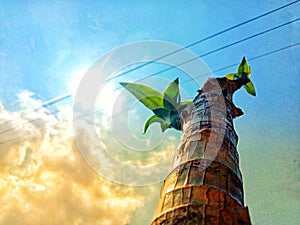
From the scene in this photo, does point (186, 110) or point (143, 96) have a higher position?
point (143, 96)

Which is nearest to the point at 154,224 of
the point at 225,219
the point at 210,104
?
the point at 225,219

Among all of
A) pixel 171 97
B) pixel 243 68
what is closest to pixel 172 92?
pixel 171 97

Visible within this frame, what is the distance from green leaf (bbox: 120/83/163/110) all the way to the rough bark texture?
802 millimetres

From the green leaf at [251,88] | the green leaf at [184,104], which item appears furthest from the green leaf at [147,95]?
the green leaf at [251,88]

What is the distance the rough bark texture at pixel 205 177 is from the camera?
187 cm

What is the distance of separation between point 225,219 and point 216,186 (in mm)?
278

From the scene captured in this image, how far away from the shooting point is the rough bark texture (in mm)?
1867

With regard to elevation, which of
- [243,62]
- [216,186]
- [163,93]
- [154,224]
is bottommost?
[154,224]

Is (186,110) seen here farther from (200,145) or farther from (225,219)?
(225,219)

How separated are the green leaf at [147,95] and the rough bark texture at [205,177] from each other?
802mm

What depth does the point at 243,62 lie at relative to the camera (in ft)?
14.4

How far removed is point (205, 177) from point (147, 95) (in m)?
2.04

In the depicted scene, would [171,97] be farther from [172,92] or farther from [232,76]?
[232,76]

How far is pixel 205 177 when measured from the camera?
213 cm
